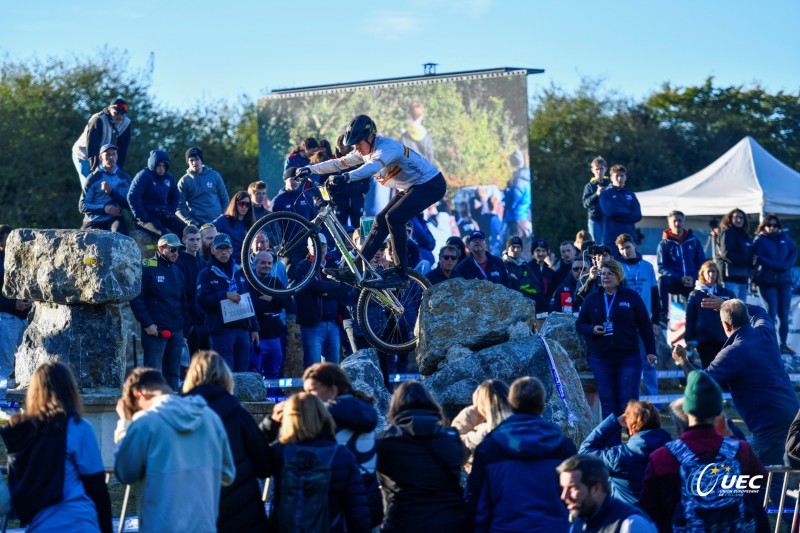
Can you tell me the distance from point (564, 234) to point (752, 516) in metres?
27.3

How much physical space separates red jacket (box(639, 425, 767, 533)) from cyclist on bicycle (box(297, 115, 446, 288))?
4.80m

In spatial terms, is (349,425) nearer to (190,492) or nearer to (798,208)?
(190,492)

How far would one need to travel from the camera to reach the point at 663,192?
2041 cm

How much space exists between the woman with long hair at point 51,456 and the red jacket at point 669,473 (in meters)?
2.89

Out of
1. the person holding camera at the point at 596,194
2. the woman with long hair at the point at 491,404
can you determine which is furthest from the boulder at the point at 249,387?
the person holding camera at the point at 596,194

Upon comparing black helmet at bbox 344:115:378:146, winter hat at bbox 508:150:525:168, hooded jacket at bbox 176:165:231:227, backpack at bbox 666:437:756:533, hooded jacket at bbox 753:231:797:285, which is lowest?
backpack at bbox 666:437:756:533

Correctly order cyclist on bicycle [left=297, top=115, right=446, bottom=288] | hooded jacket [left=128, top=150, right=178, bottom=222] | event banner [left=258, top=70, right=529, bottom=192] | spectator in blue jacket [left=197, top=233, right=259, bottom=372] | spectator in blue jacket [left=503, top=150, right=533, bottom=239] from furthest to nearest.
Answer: event banner [left=258, top=70, right=529, bottom=192]
spectator in blue jacket [left=503, top=150, right=533, bottom=239]
hooded jacket [left=128, top=150, right=178, bottom=222]
spectator in blue jacket [left=197, top=233, right=259, bottom=372]
cyclist on bicycle [left=297, top=115, right=446, bottom=288]

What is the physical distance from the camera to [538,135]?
3822 centimetres

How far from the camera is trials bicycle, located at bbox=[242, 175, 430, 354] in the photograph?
422 inches

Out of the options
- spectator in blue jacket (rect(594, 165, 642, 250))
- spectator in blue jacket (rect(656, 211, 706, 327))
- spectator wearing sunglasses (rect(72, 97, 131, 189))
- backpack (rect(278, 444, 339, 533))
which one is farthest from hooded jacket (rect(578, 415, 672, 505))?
spectator wearing sunglasses (rect(72, 97, 131, 189))

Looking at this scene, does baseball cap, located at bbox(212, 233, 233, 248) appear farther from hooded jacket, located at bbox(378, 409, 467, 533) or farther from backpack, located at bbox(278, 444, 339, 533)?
backpack, located at bbox(278, 444, 339, 533)

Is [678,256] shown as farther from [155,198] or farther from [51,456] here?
[51,456]

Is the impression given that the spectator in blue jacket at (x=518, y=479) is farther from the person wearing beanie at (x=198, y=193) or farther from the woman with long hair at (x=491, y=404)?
the person wearing beanie at (x=198, y=193)

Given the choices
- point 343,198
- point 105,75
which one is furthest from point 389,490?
point 105,75
